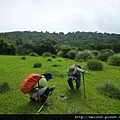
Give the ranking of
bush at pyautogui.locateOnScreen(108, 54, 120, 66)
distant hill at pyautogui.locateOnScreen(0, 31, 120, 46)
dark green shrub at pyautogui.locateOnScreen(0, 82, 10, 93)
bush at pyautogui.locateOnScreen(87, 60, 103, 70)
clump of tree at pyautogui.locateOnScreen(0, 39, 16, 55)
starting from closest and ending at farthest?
dark green shrub at pyautogui.locateOnScreen(0, 82, 10, 93) < bush at pyautogui.locateOnScreen(87, 60, 103, 70) < bush at pyautogui.locateOnScreen(108, 54, 120, 66) < clump of tree at pyautogui.locateOnScreen(0, 39, 16, 55) < distant hill at pyautogui.locateOnScreen(0, 31, 120, 46)

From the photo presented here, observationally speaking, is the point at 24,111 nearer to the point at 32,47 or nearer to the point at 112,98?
the point at 112,98

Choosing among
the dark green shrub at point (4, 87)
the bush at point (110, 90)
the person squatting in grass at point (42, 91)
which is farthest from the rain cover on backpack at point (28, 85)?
the bush at point (110, 90)

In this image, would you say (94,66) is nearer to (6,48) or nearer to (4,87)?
(4,87)

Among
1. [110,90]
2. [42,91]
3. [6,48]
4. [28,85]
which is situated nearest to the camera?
[28,85]

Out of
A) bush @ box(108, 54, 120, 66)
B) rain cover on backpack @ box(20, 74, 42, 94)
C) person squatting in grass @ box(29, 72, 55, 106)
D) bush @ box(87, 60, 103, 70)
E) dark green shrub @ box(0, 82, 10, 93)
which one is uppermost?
rain cover on backpack @ box(20, 74, 42, 94)

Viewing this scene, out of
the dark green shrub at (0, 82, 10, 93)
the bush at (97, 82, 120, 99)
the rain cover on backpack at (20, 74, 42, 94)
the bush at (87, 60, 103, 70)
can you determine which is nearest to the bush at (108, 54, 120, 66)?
the bush at (87, 60, 103, 70)

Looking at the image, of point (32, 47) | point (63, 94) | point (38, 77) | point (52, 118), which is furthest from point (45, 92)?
point (32, 47)

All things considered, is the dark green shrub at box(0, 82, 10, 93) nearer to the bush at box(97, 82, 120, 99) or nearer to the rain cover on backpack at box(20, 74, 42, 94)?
the rain cover on backpack at box(20, 74, 42, 94)

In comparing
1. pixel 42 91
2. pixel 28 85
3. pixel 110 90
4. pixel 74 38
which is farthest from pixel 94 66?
pixel 74 38

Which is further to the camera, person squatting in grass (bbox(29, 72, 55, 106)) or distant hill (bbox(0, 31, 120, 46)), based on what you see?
distant hill (bbox(0, 31, 120, 46))

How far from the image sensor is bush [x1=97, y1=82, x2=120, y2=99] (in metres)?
7.95

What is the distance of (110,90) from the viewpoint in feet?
27.5

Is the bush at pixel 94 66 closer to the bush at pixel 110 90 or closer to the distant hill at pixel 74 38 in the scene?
the bush at pixel 110 90

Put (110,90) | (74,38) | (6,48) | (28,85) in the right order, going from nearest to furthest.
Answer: (28,85) < (110,90) < (6,48) < (74,38)
